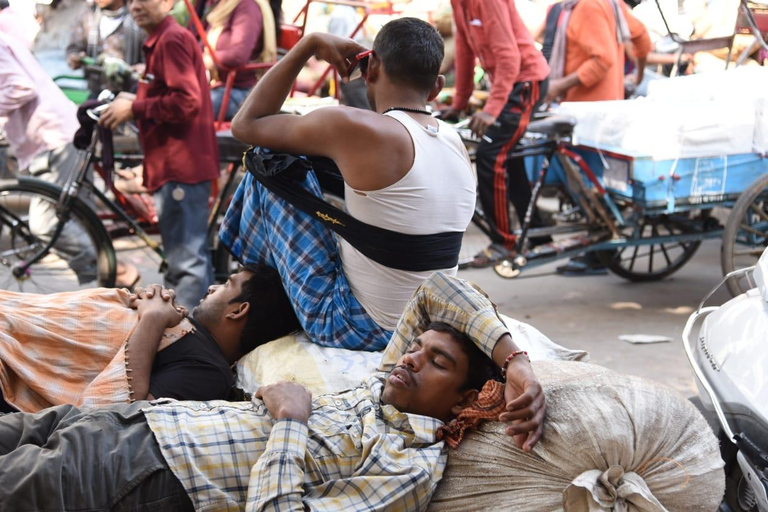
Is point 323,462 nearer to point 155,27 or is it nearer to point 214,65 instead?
point 155,27

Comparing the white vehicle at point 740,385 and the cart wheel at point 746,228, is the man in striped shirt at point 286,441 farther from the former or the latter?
the cart wheel at point 746,228

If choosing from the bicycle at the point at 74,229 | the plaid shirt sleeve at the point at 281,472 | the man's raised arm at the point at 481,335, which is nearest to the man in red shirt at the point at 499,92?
the bicycle at the point at 74,229

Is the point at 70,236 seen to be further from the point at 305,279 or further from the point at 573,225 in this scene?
the point at 573,225

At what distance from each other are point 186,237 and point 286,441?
9.04ft

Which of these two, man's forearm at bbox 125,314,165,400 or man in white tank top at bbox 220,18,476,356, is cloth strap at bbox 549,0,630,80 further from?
man's forearm at bbox 125,314,165,400

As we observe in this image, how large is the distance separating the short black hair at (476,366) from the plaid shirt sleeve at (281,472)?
1.44 ft

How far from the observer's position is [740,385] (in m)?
2.20

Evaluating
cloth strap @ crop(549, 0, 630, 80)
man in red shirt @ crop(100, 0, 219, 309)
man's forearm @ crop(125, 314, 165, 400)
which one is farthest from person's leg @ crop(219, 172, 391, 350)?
cloth strap @ crop(549, 0, 630, 80)

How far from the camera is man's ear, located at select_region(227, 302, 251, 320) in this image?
2.70 m

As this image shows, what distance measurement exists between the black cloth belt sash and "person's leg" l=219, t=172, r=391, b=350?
0.05 meters

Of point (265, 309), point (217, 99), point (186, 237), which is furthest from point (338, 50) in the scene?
point (217, 99)

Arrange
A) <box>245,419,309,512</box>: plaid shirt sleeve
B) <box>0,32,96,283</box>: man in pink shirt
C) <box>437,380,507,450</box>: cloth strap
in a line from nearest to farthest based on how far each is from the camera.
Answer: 1. <box>245,419,309,512</box>: plaid shirt sleeve
2. <box>437,380,507,450</box>: cloth strap
3. <box>0,32,96,283</box>: man in pink shirt

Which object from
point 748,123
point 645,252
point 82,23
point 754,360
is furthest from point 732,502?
point 82,23

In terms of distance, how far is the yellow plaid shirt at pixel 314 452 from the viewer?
70.6 inches
